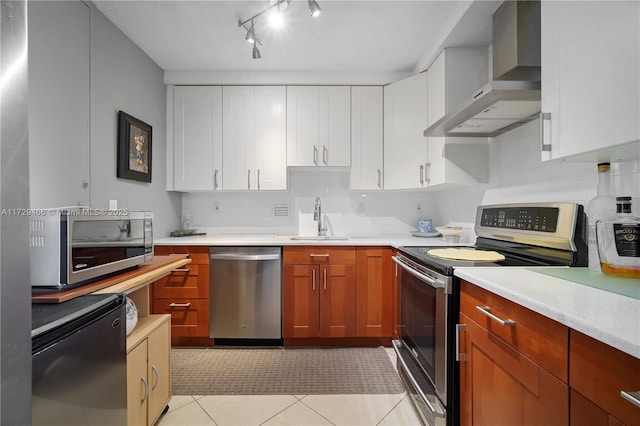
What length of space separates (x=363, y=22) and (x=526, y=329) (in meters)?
2.08

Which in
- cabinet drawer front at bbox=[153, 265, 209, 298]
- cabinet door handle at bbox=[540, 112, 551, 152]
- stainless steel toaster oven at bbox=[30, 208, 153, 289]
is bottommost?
cabinet drawer front at bbox=[153, 265, 209, 298]

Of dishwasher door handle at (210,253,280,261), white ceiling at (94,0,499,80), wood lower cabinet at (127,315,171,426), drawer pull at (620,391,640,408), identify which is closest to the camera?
drawer pull at (620,391,640,408)

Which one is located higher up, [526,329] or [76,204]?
[76,204]

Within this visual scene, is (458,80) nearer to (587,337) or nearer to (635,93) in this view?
(635,93)

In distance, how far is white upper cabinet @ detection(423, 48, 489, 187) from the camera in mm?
2096

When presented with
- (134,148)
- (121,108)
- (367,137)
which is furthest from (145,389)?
(367,137)

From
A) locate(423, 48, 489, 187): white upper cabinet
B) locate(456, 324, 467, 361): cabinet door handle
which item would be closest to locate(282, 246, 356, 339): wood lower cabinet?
locate(423, 48, 489, 187): white upper cabinet

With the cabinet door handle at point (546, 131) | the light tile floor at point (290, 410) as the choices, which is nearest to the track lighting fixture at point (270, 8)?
the cabinet door handle at point (546, 131)

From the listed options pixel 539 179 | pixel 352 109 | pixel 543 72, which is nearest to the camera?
pixel 543 72

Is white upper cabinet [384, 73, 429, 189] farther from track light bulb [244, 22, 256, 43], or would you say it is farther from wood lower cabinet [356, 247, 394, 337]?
track light bulb [244, 22, 256, 43]

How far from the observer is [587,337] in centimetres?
67

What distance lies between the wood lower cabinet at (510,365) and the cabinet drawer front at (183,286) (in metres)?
2.00

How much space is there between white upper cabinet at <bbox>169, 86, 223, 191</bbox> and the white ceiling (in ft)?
0.79

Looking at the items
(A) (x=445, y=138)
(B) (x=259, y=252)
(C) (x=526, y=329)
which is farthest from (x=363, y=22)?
(C) (x=526, y=329)
